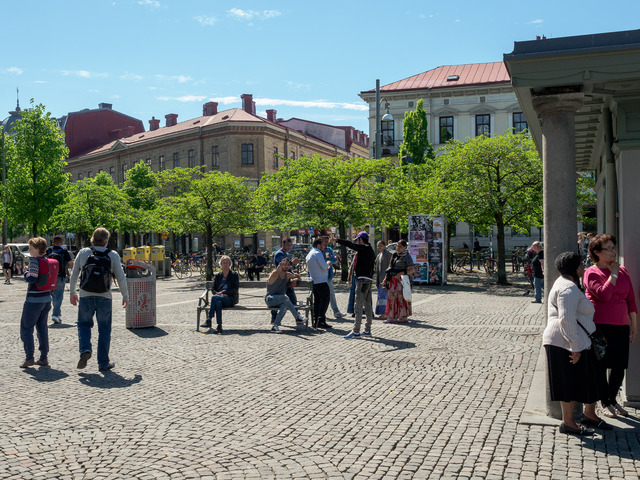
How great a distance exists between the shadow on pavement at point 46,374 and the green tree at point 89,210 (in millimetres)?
33686

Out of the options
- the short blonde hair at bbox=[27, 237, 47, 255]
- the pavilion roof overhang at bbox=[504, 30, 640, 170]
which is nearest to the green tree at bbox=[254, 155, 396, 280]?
the short blonde hair at bbox=[27, 237, 47, 255]

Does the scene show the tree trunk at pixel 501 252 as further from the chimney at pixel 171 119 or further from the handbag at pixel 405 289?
the chimney at pixel 171 119

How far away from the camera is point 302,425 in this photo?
5891 millimetres

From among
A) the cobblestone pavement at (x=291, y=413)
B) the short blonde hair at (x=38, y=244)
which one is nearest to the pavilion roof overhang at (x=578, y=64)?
the cobblestone pavement at (x=291, y=413)

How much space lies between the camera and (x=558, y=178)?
6.09 m

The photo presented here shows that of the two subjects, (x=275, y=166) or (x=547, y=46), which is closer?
(x=547, y=46)

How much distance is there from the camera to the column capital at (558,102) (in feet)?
19.6

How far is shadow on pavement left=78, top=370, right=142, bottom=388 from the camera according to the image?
7.65m

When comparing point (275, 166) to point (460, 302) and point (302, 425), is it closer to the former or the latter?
point (460, 302)

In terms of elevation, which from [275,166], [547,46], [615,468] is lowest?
[615,468]

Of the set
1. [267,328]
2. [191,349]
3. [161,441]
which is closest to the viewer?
[161,441]

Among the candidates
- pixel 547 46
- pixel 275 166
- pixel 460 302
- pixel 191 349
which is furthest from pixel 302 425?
pixel 275 166

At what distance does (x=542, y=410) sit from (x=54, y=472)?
4.19 metres

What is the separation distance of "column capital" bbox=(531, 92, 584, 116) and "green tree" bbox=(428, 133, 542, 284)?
56.6ft
